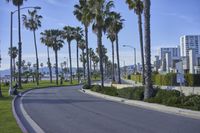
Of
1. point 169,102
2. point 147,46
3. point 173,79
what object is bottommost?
point 169,102

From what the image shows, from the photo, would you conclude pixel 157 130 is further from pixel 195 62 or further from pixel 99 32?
pixel 195 62

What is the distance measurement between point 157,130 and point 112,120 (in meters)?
4.30

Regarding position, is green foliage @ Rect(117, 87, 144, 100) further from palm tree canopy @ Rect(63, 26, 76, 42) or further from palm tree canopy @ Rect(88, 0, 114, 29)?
palm tree canopy @ Rect(63, 26, 76, 42)

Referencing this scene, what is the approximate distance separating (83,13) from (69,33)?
42491mm

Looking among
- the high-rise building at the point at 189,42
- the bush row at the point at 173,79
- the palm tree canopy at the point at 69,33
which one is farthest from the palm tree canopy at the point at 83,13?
the high-rise building at the point at 189,42

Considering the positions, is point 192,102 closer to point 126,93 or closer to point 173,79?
point 126,93

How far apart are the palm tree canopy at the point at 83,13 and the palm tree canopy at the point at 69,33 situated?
110ft

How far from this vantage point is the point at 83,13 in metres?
56.9

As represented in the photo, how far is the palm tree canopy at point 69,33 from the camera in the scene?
98.6m

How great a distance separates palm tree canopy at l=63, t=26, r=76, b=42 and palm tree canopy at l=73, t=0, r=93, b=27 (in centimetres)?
3340

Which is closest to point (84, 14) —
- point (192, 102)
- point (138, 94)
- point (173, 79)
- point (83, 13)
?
point (83, 13)

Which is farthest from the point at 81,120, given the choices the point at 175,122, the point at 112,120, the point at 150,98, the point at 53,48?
the point at 53,48

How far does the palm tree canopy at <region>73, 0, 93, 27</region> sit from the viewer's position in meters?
54.8

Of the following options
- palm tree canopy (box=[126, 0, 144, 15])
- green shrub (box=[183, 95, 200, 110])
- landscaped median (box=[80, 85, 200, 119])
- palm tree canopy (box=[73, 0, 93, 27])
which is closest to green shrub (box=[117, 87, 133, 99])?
landscaped median (box=[80, 85, 200, 119])
